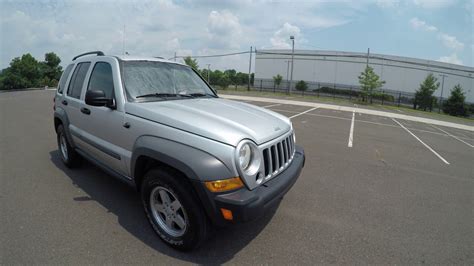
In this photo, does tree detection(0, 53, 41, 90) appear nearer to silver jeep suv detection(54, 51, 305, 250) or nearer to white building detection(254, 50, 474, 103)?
white building detection(254, 50, 474, 103)

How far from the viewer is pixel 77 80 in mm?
4176

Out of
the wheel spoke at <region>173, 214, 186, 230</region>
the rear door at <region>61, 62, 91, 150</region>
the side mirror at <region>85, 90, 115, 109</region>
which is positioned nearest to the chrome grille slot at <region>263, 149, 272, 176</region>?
the wheel spoke at <region>173, 214, 186, 230</region>

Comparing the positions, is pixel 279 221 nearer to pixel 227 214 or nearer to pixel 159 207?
pixel 227 214

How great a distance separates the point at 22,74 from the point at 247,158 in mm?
70462

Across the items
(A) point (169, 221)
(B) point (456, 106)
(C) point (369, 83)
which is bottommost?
(A) point (169, 221)

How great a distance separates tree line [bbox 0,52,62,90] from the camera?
51969 mm

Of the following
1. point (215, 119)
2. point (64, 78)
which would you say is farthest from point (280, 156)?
point (64, 78)

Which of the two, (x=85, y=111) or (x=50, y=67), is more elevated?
(x=50, y=67)

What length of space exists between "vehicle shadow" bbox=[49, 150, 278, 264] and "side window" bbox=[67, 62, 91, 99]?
1346mm

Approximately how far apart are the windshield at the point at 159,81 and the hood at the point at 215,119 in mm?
265

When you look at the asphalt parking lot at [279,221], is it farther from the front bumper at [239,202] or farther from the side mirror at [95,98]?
the side mirror at [95,98]

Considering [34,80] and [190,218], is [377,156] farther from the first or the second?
[34,80]

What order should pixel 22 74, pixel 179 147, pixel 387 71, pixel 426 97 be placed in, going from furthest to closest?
pixel 387 71 < pixel 22 74 < pixel 426 97 < pixel 179 147

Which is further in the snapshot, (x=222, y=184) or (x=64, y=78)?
(x=64, y=78)
